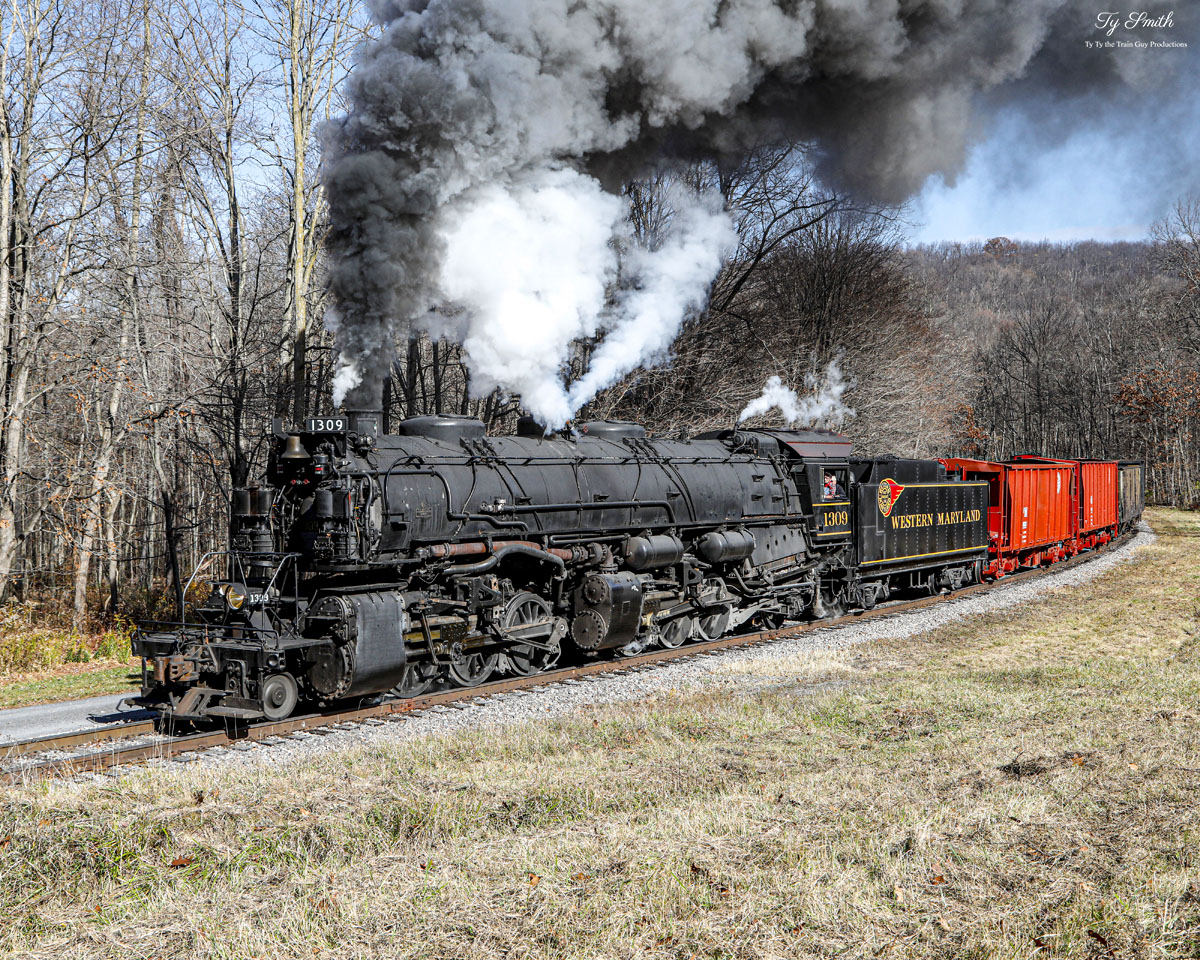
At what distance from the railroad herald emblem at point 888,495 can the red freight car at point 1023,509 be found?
3.06 m

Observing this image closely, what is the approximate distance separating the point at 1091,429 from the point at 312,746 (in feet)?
235

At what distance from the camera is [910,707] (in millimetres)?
10164

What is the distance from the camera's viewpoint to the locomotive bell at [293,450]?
10422mm

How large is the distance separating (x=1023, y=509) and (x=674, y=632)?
556 inches

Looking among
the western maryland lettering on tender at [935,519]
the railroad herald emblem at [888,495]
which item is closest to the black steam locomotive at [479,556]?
the railroad herald emblem at [888,495]

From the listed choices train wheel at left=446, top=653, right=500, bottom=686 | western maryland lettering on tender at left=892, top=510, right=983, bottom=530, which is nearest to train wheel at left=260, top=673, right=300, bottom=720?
train wheel at left=446, top=653, right=500, bottom=686

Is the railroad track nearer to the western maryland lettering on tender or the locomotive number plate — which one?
the locomotive number plate

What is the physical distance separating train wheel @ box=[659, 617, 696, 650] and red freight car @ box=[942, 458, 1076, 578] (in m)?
9.18

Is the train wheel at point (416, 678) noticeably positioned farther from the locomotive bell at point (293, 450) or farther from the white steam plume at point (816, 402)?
the white steam plume at point (816, 402)

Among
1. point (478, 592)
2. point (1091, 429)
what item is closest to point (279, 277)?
point (478, 592)

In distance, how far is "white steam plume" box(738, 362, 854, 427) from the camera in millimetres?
30906

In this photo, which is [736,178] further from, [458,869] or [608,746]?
[458,869]

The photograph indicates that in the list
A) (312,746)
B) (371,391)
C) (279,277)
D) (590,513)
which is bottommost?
(312,746)

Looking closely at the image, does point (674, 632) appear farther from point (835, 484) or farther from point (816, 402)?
point (816, 402)
